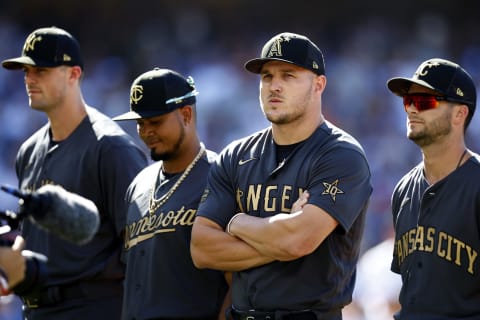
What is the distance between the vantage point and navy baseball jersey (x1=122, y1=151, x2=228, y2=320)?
5.15m

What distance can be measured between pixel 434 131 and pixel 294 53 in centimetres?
77

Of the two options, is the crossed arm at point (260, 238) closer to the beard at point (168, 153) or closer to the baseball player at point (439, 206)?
the baseball player at point (439, 206)

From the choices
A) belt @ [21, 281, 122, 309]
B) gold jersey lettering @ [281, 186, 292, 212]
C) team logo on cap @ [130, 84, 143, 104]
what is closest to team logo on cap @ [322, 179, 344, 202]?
gold jersey lettering @ [281, 186, 292, 212]

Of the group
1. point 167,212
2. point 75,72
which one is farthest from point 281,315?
point 75,72

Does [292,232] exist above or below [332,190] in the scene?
below

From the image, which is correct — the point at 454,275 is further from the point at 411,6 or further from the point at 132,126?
the point at 411,6

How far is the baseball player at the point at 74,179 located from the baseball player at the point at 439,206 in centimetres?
168

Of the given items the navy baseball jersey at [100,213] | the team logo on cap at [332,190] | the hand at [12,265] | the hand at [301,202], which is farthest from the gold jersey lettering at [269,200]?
the hand at [12,265]

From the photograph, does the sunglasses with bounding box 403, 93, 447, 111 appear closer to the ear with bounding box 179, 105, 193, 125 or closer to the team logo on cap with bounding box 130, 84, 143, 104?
the ear with bounding box 179, 105, 193, 125

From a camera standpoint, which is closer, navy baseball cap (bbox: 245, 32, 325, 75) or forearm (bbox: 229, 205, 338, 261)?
forearm (bbox: 229, 205, 338, 261)

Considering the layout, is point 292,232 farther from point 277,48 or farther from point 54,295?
point 54,295

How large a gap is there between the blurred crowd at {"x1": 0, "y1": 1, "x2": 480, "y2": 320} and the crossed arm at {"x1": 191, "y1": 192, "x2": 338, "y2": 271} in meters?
6.38

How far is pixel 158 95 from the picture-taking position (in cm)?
545

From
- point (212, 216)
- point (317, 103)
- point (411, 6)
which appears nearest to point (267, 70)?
point (317, 103)
